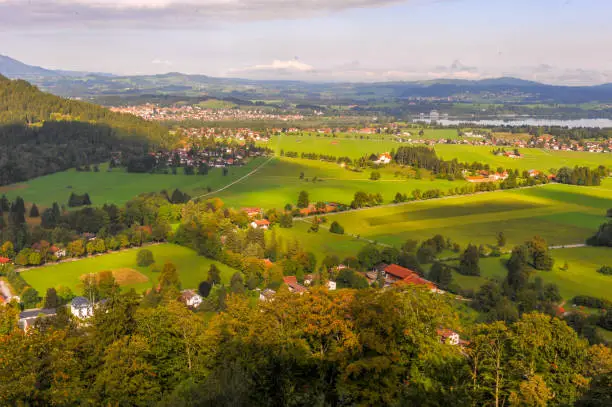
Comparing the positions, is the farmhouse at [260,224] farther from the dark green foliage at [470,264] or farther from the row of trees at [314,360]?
the row of trees at [314,360]

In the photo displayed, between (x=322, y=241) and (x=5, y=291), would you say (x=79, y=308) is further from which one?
(x=322, y=241)

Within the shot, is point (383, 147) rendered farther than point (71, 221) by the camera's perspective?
Yes

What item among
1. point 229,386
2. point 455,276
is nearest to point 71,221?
point 455,276

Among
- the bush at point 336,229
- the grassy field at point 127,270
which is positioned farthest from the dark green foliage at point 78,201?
the bush at point 336,229

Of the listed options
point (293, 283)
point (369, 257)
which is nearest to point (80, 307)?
point (293, 283)

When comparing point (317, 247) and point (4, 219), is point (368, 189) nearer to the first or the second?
point (317, 247)

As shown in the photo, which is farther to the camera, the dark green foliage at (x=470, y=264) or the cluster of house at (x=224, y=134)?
the cluster of house at (x=224, y=134)
